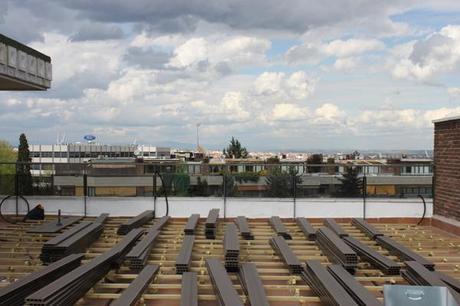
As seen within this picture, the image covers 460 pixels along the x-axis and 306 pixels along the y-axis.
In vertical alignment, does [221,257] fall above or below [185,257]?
below

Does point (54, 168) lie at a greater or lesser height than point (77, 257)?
greater

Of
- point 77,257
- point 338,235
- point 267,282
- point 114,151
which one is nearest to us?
point 267,282

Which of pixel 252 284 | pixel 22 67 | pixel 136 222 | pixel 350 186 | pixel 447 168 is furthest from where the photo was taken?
pixel 350 186

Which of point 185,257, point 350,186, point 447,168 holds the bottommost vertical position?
point 185,257

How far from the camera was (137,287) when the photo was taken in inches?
227

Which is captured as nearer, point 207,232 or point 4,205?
point 207,232

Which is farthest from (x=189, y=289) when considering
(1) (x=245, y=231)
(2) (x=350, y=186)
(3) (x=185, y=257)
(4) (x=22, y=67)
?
(2) (x=350, y=186)

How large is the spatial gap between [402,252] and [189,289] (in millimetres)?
3250

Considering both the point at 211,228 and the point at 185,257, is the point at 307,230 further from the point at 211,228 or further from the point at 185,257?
the point at 185,257

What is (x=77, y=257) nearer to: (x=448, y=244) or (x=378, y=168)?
(x=448, y=244)

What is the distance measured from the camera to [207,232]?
929 cm

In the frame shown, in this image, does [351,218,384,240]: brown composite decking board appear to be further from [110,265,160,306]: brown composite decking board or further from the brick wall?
[110,265,160,306]: brown composite decking board

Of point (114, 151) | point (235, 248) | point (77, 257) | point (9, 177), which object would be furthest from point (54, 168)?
point (114, 151)

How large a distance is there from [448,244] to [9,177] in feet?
28.6
